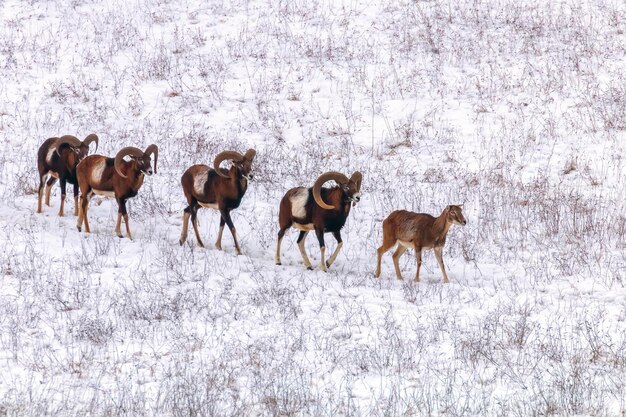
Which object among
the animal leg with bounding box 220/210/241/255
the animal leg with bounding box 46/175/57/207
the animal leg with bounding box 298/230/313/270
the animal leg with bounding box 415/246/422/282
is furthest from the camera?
the animal leg with bounding box 46/175/57/207

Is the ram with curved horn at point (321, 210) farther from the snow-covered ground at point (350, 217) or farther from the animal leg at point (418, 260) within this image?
the animal leg at point (418, 260)

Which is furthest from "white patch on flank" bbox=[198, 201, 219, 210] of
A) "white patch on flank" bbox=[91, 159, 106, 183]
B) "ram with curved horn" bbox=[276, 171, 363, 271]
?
"white patch on flank" bbox=[91, 159, 106, 183]

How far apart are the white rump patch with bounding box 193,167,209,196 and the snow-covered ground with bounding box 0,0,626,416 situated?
885 millimetres

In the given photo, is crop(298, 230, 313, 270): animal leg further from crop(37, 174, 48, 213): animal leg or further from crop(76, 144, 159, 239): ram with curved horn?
crop(37, 174, 48, 213): animal leg

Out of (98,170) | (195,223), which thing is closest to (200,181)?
(195,223)

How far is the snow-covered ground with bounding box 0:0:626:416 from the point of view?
8.80 metres

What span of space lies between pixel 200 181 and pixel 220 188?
411 millimetres

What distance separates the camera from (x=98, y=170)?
14.6 meters

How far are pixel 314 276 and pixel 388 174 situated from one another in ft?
16.9

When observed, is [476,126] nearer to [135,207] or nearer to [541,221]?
[541,221]

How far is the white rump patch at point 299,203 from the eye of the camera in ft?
45.1

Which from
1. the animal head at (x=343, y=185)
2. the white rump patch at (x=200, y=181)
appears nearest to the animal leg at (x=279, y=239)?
the animal head at (x=343, y=185)

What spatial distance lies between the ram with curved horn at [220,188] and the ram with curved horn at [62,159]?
2.11 m

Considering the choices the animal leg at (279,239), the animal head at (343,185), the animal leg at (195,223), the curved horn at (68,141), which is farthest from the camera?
the curved horn at (68,141)
